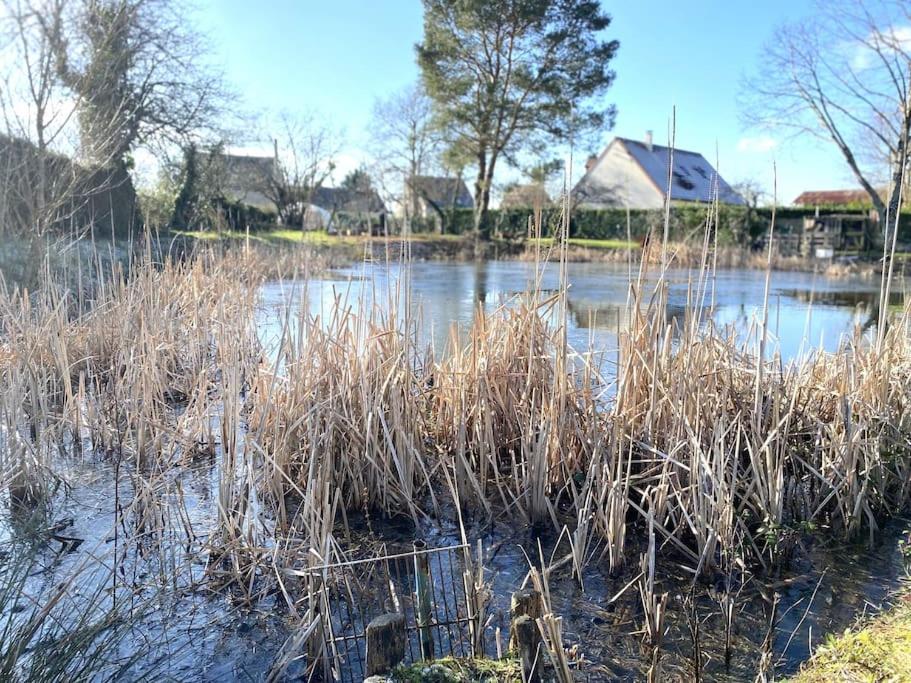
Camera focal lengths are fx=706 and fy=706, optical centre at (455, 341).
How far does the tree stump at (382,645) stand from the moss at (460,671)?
4 centimetres

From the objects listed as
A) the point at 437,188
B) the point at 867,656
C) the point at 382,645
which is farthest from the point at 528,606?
the point at 437,188

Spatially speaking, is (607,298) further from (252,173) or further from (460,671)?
(252,173)

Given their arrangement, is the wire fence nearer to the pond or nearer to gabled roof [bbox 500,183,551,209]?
the pond

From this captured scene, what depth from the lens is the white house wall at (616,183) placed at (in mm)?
34312

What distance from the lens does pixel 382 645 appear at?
1947 mm

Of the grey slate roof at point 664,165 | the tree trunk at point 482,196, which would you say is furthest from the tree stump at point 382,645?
the grey slate roof at point 664,165

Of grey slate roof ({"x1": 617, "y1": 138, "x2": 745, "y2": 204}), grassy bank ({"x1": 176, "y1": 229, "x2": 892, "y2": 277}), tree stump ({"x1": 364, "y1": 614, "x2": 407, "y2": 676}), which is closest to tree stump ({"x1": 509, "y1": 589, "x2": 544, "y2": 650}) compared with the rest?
tree stump ({"x1": 364, "y1": 614, "x2": 407, "y2": 676})

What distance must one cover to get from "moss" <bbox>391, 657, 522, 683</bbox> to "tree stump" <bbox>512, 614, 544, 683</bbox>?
2.6 inches

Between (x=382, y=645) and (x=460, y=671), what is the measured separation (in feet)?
0.80

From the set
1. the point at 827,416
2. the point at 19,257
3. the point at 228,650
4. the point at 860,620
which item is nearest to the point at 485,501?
the point at 228,650

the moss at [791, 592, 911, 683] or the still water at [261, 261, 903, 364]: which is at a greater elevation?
the still water at [261, 261, 903, 364]

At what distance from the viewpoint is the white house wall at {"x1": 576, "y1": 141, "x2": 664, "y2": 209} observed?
113 feet

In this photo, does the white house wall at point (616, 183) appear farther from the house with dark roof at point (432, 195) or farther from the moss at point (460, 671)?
the moss at point (460, 671)

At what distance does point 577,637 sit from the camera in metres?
2.61
